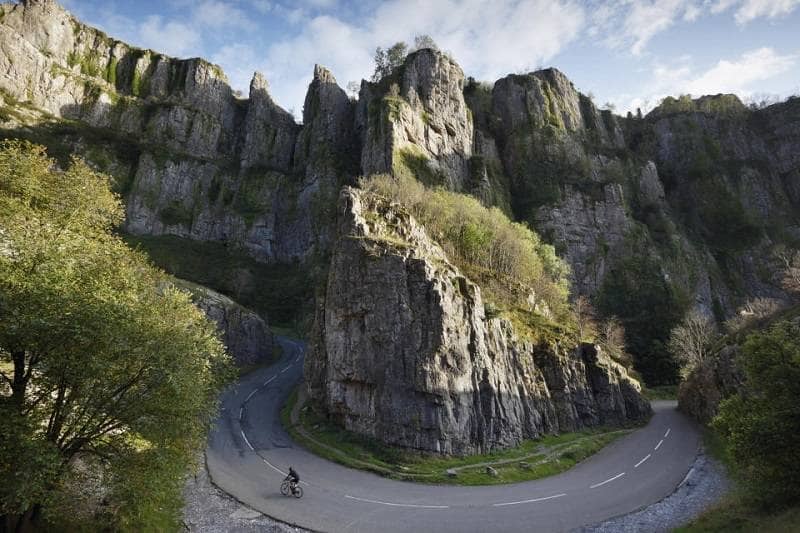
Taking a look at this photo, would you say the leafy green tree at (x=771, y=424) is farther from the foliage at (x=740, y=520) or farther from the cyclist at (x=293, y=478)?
the cyclist at (x=293, y=478)

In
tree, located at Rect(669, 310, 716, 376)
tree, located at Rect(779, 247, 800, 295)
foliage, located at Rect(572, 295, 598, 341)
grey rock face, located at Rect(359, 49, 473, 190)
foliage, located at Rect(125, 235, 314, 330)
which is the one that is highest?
grey rock face, located at Rect(359, 49, 473, 190)

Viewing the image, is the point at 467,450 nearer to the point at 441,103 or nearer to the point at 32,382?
the point at 32,382

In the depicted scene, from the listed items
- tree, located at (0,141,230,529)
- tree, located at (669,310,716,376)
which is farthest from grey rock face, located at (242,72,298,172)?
tree, located at (0,141,230,529)

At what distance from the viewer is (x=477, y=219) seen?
54.1m

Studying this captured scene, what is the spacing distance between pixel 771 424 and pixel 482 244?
35478mm

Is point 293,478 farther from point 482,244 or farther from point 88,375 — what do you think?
point 482,244

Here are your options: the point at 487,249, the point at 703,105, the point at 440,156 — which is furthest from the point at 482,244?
the point at 703,105

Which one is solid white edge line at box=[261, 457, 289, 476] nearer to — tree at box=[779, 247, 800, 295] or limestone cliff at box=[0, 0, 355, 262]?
tree at box=[779, 247, 800, 295]

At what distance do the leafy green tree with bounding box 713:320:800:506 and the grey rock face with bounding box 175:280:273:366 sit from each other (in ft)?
163

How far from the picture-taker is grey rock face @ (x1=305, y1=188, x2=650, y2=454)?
30.3m

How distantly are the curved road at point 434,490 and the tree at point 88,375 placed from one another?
5077mm

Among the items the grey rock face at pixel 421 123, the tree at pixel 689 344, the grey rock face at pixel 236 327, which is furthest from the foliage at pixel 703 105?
the grey rock face at pixel 236 327

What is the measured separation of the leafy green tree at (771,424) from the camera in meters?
16.0

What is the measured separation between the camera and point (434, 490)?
24.4 metres
